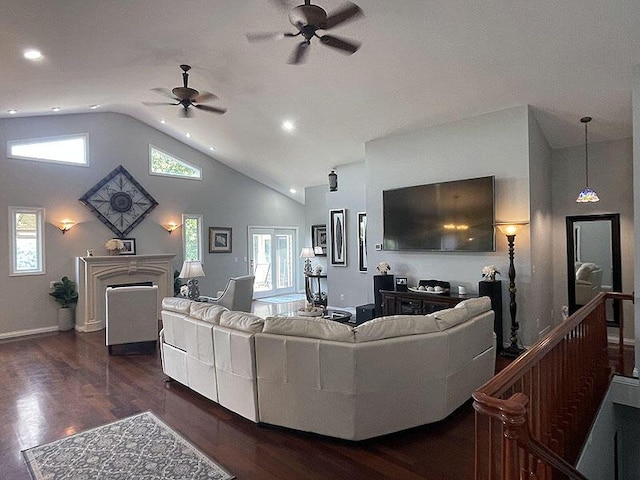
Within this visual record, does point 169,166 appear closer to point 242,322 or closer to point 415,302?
point 415,302

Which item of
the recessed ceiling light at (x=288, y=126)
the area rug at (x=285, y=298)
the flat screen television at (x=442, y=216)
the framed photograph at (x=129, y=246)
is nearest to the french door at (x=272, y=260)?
the area rug at (x=285, y=298)

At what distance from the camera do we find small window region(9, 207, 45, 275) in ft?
21.8

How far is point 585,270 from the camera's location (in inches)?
229

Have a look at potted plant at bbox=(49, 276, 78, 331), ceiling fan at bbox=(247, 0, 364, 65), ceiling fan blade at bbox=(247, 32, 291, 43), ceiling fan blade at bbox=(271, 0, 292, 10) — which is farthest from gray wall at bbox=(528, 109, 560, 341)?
potted plant at bbox=(49, 276, 78, 331)

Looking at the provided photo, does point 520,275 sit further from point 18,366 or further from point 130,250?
point 130,250

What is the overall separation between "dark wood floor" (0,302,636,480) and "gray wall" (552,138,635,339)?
12.3 ft

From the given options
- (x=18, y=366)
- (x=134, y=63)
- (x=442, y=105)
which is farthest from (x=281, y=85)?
(x=18, y=366)

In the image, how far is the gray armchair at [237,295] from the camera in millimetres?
6195

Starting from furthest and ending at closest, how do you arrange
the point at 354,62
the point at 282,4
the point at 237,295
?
1. the point at 237,295
2. the point at 354,62
3. the point at 282,4

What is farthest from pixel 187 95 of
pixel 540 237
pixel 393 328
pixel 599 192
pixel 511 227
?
pixel 599 192

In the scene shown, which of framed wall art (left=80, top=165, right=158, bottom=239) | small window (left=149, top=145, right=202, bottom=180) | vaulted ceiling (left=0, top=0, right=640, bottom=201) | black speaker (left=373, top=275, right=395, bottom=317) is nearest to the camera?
vaulted ceiling (left=0, top=0, right=640, bottom=201)

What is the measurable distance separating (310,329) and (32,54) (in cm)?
394

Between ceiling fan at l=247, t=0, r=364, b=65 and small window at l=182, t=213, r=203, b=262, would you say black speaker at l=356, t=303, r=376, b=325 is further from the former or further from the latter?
small window at l=182, t=213, r=203, b=262

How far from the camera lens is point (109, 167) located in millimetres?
7789
